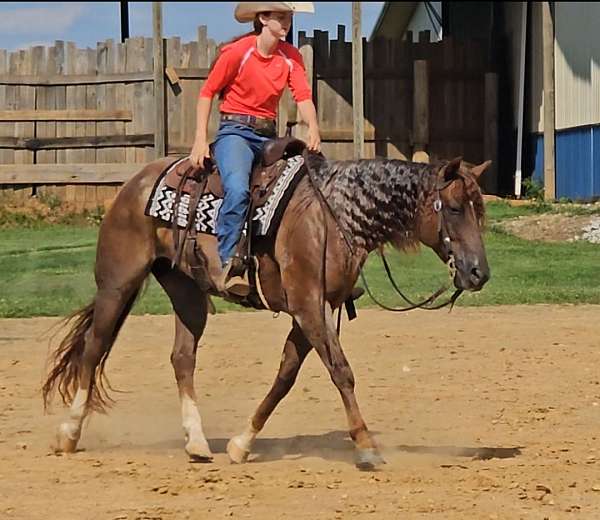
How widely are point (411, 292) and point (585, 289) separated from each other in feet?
6.61

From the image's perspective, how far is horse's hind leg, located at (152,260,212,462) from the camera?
8.16m

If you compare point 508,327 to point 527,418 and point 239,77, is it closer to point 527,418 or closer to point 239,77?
point 527,418

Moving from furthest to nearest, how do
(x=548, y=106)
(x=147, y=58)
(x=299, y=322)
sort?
(x=147, y=58) < (x=548, y=106) < (x=299, y=322)

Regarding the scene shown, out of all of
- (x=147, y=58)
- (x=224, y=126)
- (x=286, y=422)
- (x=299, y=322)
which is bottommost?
(x=286, y=422)

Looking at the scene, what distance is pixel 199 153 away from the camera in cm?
781

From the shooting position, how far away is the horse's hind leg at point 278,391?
7.66m

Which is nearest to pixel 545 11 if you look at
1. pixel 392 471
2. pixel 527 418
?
pixel 527 418

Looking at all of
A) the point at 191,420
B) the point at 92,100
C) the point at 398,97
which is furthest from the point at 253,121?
the point at 398,97

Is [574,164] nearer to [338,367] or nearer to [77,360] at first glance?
[77,360]

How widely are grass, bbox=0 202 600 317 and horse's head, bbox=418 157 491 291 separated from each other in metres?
6.12

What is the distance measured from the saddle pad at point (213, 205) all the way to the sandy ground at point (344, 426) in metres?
1.37

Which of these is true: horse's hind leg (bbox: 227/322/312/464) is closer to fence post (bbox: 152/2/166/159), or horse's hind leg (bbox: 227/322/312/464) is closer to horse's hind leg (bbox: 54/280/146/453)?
horse's hind leg (bbox: 54/280/146/453)

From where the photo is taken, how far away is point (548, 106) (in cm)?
2178

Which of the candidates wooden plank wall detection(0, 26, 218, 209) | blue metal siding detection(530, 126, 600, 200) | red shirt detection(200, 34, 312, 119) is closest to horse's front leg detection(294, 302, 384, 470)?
red shirt detection(200, 34, 312, 119)
